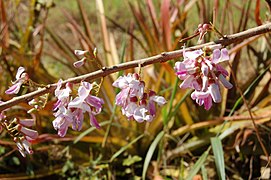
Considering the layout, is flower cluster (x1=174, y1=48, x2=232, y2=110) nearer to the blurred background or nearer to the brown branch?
the brown branch

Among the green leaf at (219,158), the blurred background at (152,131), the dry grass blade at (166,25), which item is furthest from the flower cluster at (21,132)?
the dry grass blade at (166,25)

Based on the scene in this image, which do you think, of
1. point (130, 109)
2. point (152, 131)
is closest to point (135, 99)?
point (130, 109)

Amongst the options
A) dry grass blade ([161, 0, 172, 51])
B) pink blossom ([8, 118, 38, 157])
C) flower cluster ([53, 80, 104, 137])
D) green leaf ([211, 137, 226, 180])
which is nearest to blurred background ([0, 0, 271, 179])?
dry grass blade ([161, 0, 172, 51])

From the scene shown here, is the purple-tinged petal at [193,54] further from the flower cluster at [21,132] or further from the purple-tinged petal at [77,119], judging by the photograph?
the flower cluster at [21,132]

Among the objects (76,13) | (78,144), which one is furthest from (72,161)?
(76,13)

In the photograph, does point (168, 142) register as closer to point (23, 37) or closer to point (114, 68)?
point (23, 37)

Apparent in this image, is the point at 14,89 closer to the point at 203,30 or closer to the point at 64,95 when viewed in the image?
the point at 64,95
